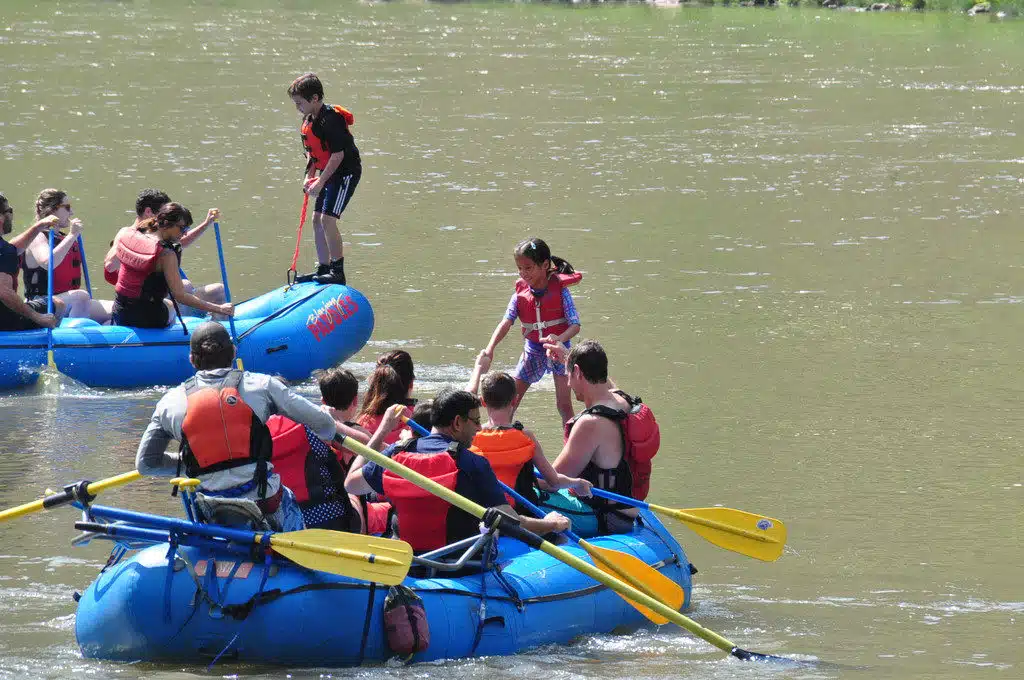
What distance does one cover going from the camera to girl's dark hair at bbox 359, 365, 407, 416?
6621mm

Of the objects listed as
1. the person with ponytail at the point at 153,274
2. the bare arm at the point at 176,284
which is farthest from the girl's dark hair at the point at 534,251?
the bare arm at the point at 176,284

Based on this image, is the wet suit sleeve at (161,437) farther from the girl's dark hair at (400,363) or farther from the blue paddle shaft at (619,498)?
the blue paddle shaft at (619,498)

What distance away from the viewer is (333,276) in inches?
425

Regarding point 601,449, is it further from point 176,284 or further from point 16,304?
point 16,304

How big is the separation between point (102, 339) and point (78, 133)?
12369mm

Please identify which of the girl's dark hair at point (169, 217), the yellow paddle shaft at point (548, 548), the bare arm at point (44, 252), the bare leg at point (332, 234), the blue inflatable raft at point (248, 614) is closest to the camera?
the blue inflatable raft at point (248, 614)

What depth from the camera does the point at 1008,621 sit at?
6609mm

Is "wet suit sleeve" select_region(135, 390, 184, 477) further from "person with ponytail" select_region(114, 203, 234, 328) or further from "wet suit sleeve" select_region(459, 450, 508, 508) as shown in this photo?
"person with ponytail" select_region(114, 203, 234, 328)

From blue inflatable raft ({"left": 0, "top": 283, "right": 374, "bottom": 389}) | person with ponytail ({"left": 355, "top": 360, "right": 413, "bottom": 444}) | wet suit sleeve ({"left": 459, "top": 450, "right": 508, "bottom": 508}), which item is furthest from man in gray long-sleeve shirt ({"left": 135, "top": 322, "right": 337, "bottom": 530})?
blue inflatable raft ({"left": 0, "top": 283, "right": 374, "bottom": 389})

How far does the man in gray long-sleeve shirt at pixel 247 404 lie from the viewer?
18.4 ft

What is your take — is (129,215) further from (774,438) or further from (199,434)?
(199,434)

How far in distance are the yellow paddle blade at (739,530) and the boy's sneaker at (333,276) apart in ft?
14.7

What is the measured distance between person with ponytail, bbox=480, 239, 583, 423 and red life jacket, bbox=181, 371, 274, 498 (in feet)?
9.35

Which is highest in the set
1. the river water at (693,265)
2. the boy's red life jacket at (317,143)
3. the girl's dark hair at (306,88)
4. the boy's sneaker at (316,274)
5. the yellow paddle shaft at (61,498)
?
the girl's dark hair at (306,88)
